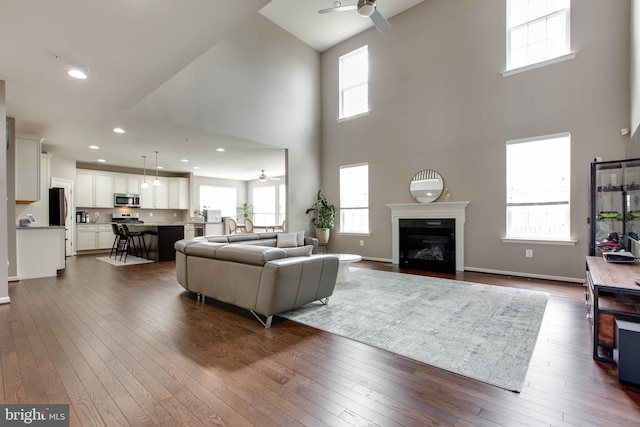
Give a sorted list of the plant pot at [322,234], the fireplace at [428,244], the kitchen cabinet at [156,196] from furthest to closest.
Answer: the kitchen cabinet at [156,196]
the plant pot at [322,234]
the fireplace at [428,244]

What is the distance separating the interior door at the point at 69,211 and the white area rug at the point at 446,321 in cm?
756

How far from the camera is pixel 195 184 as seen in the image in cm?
1054

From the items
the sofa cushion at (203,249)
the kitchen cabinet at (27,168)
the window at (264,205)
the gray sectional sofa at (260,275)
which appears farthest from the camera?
the window at (264,205)

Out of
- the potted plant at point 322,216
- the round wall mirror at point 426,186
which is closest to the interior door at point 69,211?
the potted plant at point 322,216

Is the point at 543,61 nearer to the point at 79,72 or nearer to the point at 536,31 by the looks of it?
the point at 536,31

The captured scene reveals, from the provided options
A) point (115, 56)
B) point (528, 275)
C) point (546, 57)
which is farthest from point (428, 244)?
point (115, 56)

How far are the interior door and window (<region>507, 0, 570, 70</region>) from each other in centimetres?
1021

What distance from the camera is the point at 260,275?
2.84 metres

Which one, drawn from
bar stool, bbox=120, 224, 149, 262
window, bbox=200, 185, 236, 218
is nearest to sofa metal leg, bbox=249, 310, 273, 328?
bar stool, bbox=120, 224, 149, 262

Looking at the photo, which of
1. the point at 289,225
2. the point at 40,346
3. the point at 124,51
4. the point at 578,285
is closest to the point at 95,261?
the point at 289,225

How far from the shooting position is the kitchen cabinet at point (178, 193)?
10055 mm

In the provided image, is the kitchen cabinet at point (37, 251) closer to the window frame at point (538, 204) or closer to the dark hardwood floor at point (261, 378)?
the dark hardwood floor at point (261, 378)

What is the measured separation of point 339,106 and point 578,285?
5994mm

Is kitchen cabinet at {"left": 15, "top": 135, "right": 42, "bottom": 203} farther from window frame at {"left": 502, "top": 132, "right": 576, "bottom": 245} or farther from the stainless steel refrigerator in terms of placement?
window frame at {"left": 502, "top": 132, "right": 576, "bottom": 245}
